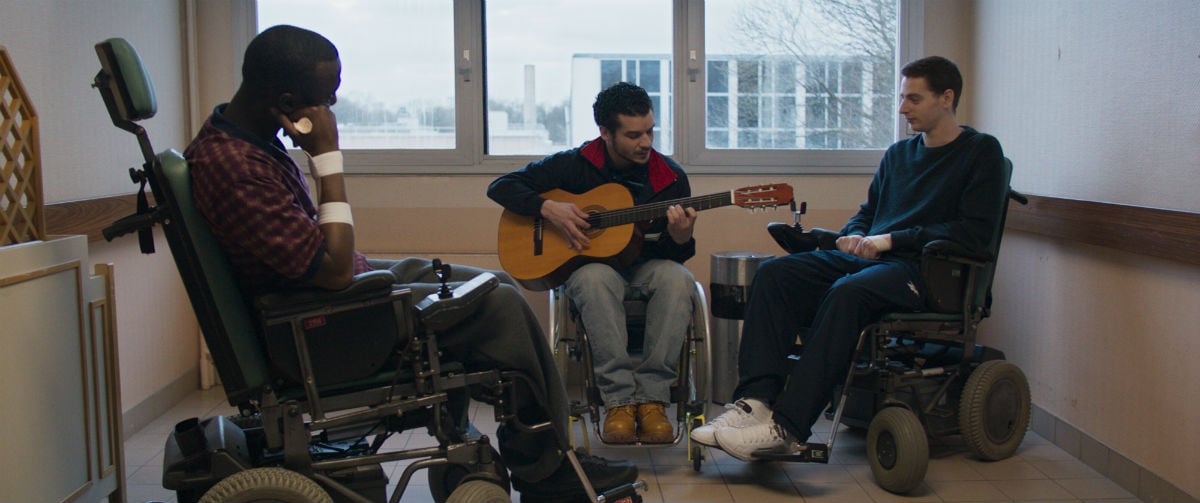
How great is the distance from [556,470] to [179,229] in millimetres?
1036

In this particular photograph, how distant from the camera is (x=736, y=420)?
2.80m

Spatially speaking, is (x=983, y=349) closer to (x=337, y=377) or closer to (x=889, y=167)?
(x=889, y=167)

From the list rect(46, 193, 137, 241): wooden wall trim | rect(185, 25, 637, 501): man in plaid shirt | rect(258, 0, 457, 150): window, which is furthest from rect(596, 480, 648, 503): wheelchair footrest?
rect(258, 0, 457, 150): window

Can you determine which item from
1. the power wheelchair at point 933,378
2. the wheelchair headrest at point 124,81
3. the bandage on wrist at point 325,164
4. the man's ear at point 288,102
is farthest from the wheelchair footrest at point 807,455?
the wheelchair headrest at point 124,81

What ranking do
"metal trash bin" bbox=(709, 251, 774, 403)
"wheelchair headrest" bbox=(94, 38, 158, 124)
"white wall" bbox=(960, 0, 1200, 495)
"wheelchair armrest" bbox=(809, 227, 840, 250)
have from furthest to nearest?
"metal trash bin" bbox=(709, 251, 774, 403)
"wheelchair armrest" bbox=(809, 227, 840, 250)
"white wall" bbox=(960, 0, 1200, 495)
"wheelchair headrest" bbox=(94, 38, 158, 124)

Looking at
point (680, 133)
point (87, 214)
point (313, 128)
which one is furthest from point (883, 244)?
point (87, 214)

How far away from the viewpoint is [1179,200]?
256cm

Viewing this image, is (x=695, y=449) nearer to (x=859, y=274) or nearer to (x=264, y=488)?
(x=859, y=274)

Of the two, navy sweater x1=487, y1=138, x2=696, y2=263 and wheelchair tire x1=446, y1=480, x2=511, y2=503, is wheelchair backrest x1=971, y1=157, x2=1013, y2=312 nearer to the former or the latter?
navy sweater x1=487, y1=138, x2=696, y2=263

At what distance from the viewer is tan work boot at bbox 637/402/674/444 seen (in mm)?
2812

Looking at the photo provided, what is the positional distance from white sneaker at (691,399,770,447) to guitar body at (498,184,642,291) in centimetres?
56

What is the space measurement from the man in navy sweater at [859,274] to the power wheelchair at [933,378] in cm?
5

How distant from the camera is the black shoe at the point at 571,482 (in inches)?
97.8

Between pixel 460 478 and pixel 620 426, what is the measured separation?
545mm
